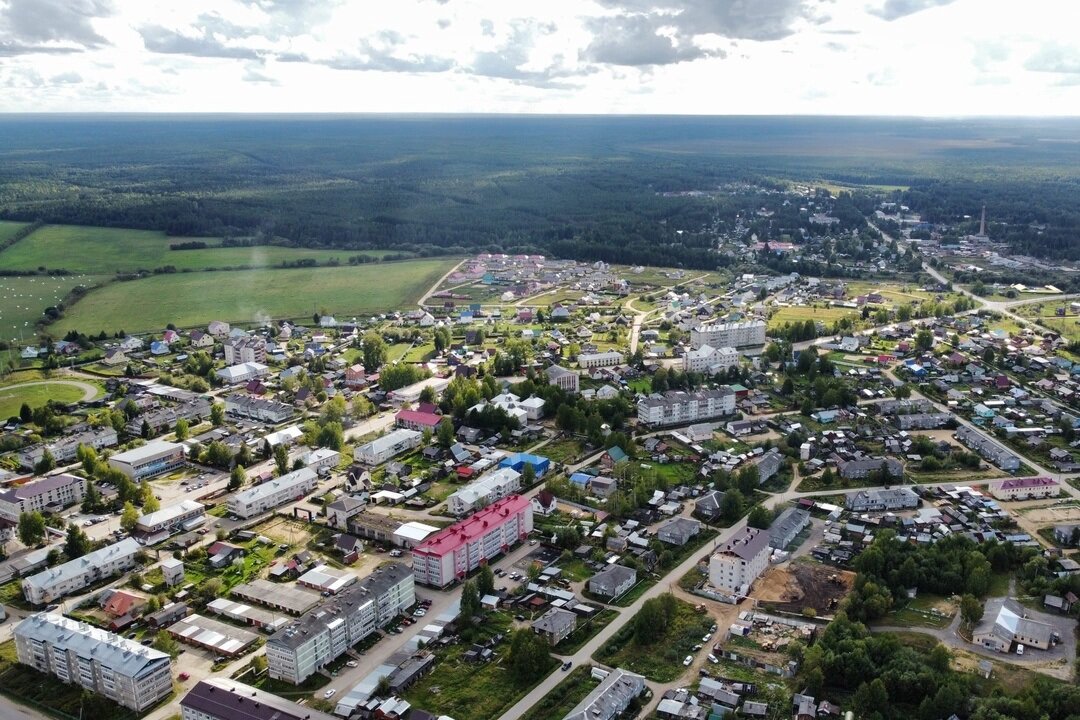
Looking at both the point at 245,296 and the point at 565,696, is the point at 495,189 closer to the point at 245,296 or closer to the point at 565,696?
the point at 245,296

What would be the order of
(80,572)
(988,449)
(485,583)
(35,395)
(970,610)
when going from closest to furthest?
(970,610)
(485,583)
(80,572)
(988,449)
(35,395)

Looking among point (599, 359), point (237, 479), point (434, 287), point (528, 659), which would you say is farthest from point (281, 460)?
point (434, 287)

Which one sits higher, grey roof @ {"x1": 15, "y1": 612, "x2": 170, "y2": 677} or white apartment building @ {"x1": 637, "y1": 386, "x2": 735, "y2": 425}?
white apartment building @ {"x1": 637, "y1": 386, "x2": 735, "y2": 425}

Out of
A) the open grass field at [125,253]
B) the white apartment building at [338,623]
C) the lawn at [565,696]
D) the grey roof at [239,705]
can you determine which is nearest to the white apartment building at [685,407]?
the white apartment building at [338,623]

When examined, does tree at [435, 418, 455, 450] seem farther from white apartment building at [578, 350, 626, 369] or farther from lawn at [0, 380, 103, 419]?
lawn at [0, 380, 103, 419]

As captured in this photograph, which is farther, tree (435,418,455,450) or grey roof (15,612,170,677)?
tree (435,418,455,450)

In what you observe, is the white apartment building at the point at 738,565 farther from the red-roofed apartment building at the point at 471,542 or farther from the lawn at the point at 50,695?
the lawn at the point at 50,695

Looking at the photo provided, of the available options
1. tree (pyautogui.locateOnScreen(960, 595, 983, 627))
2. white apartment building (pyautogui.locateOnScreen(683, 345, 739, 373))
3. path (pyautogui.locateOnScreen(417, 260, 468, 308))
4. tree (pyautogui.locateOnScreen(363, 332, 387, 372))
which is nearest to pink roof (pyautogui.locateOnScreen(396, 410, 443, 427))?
tree (pyautogui.locateOnScreen(363, 332, 387, 372))

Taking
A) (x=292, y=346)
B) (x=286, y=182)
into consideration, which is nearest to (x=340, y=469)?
(x=292, y=346)
